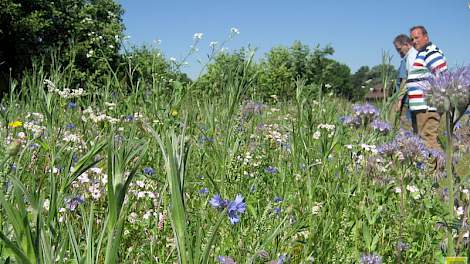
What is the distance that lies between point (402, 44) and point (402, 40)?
78mm

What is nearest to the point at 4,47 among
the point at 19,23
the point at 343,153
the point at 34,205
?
the point at 19,23

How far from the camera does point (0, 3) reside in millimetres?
19734

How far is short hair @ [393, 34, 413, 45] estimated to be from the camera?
7.07 metres

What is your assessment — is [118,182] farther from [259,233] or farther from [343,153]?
[343,153]

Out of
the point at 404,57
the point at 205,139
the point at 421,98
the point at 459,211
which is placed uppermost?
the point at 404,57

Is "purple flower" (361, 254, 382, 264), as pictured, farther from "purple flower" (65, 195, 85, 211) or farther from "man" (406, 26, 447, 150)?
"man" (406, 26, 447, 150)

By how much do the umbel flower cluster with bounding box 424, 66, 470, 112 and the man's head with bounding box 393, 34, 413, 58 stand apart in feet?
19.4

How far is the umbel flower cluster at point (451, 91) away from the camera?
1381 millimetres

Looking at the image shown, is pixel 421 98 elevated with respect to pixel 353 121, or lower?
elevated

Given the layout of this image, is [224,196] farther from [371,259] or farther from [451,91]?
[451,91]

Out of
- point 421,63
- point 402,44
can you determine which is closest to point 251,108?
point 421,63

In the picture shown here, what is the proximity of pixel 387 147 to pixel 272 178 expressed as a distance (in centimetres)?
64

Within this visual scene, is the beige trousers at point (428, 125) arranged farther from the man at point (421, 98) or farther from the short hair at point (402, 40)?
the short hair at point (402, 40)

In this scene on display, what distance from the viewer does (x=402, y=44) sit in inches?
280
